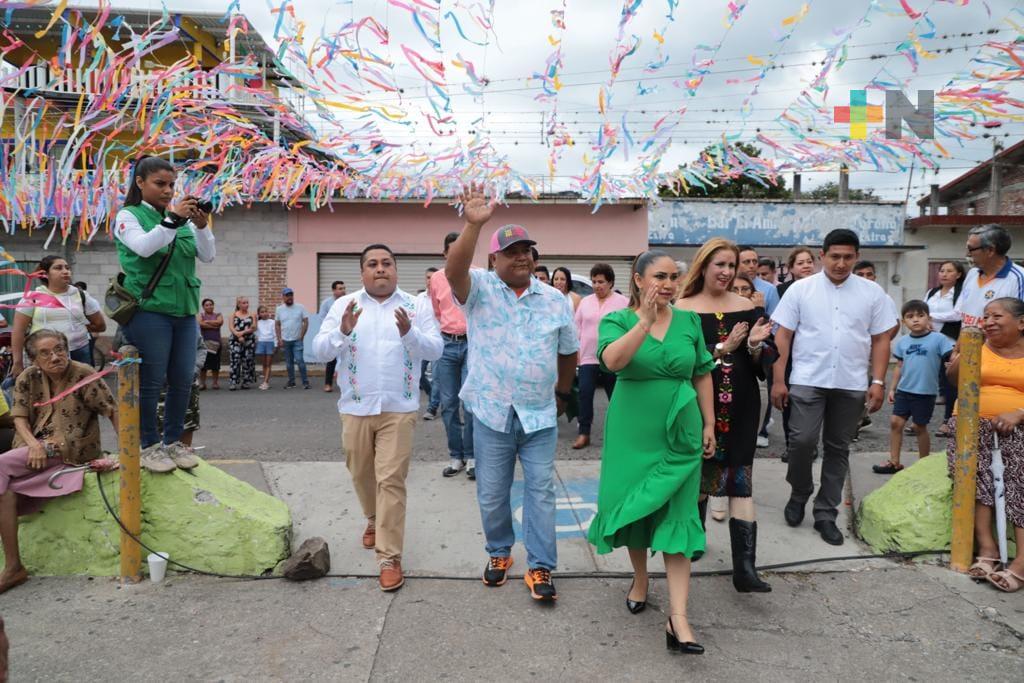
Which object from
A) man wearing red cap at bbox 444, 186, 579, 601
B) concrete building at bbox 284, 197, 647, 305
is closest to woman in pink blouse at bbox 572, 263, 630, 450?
man wearing red cap at bbox 444, 186, 579, 601

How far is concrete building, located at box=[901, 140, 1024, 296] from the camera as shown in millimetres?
17922

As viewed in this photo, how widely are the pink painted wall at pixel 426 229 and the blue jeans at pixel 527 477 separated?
1256 centimetres

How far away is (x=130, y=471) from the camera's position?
3660mm

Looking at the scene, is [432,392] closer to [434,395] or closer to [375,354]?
[434,395]

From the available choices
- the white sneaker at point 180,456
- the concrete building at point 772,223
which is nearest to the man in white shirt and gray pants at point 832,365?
the white sneaker at point 180,456

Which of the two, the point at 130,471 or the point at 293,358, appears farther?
the point at 293,358

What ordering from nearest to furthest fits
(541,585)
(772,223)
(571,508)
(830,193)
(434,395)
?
(541,585), (571,508), (434,395), (772,223), (830,193)

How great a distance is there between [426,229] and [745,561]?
1334cm

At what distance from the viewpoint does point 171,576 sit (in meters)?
3.76

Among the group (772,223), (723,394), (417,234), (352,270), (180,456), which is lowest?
(180,456)

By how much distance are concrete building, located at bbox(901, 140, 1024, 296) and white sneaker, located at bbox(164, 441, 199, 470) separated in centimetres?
1897

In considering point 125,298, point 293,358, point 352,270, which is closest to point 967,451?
point 125,298

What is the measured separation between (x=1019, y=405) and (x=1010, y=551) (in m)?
0.85

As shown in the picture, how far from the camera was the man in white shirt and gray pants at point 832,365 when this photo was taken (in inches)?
169
